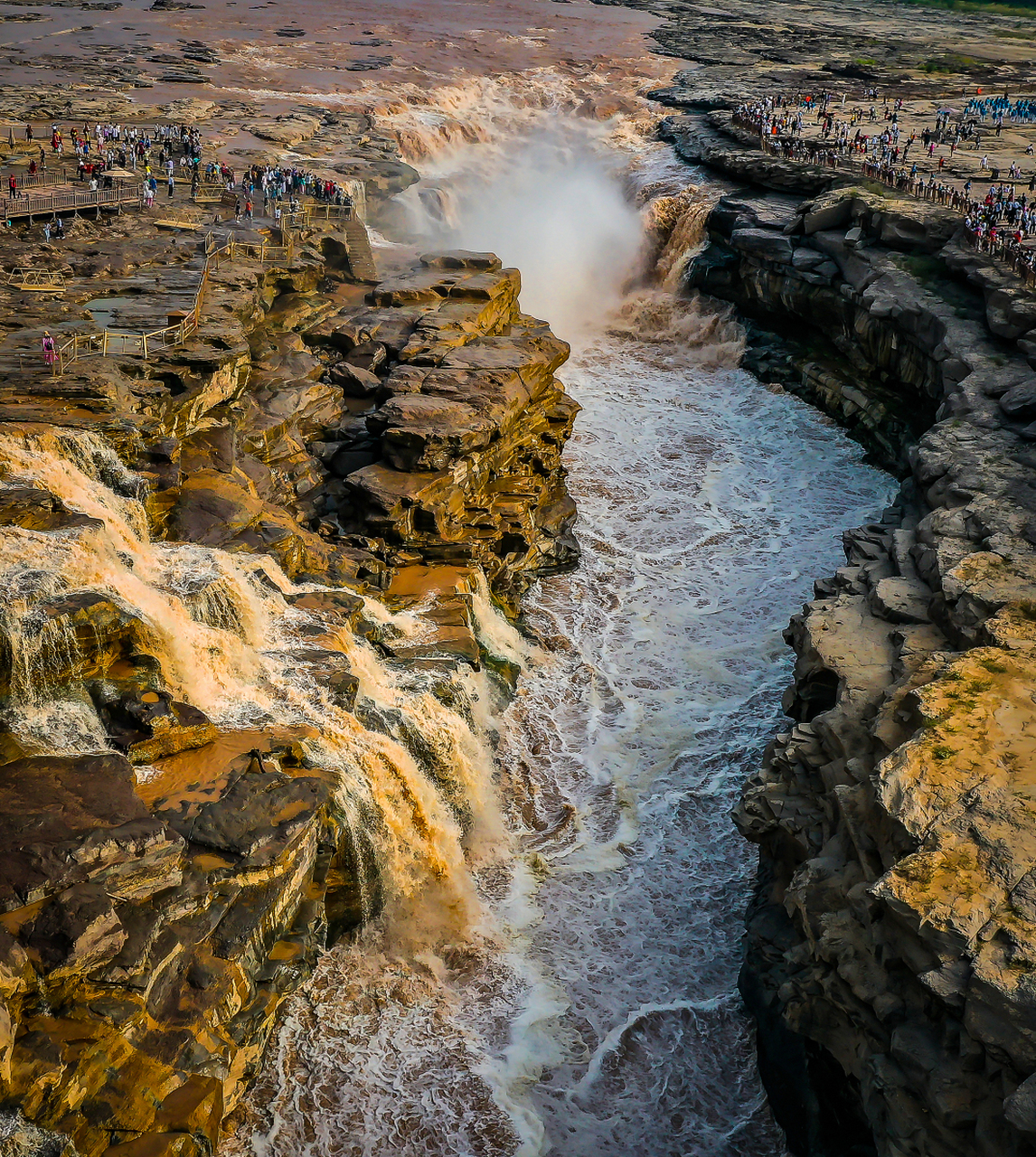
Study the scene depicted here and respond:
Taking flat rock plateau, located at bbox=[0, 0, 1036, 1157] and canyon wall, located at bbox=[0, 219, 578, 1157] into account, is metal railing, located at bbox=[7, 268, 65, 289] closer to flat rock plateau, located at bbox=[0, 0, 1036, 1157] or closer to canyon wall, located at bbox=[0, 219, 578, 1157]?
flat rock plateau, located at bbox=[0, 0, 1036, 1157]

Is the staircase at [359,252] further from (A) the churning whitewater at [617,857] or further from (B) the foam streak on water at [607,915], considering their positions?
(B) the foam streak on water at [607,915]

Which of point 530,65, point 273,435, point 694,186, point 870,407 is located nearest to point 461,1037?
point 273,435

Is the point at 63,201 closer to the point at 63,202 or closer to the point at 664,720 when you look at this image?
the point at 63,202

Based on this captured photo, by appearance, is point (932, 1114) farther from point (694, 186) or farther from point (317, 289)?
point (694, 186)

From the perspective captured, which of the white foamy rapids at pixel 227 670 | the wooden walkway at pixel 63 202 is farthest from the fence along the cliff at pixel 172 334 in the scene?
the white foamy rapids at pixel 227 670

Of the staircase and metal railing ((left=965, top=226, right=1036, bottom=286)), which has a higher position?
metal railing ((left=965, top=226, right=1036, bottom=286))

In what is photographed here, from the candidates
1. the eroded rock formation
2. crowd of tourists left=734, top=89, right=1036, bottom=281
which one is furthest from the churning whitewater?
crowd of tourists left=734, top=89, right=1036, bottom=281
